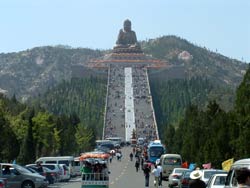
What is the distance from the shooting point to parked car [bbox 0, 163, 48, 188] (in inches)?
1316

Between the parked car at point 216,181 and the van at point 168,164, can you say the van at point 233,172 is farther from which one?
the van at point 168,164

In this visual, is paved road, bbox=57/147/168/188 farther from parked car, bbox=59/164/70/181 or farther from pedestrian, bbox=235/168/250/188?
pedestrian, bbox=235/168/250/188

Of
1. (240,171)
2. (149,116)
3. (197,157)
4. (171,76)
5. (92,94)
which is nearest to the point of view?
(240,171)

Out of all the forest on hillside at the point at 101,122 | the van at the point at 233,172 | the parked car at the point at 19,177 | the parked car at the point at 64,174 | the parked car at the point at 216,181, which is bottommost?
the parked car at the point at 64,174

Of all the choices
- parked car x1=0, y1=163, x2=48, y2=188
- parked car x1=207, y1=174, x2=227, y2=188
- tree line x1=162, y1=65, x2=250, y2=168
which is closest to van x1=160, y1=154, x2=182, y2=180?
tree line x1=162, y1=65, x2=250, y2=168

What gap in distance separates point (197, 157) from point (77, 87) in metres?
115

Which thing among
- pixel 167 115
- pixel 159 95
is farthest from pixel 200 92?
pixel 167 115

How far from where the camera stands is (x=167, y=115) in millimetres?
143625

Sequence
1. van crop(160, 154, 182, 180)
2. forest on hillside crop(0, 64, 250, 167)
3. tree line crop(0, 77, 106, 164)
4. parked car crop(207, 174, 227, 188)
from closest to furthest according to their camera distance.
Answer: parked car crop(207, 174, 227, 188) → forest on hillside crop(0, 64, 250, 167) → van crop(160, 154, 182, 180) → tree line crop(0, 77, 106, 164)

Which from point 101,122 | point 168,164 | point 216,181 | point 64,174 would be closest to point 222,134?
point 168,164

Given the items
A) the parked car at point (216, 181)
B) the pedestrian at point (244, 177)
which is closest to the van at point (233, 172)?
the pedestrian at point (244, 177)

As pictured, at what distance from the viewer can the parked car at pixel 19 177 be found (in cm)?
3344

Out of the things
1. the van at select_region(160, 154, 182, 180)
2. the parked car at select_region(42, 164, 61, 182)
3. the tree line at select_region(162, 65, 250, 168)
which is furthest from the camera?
the van at select_region(160, 154, 182, 180)

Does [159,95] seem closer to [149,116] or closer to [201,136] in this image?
[149,116]
